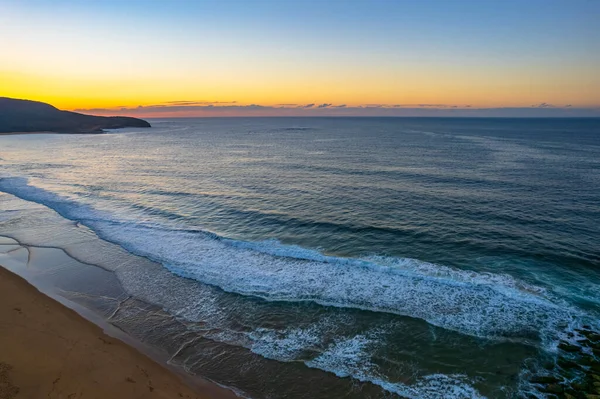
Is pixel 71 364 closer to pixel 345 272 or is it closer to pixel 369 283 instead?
pixel 345 272

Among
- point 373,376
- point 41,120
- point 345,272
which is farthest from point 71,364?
point 41,120

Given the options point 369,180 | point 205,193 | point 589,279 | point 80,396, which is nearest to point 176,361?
point 80,396

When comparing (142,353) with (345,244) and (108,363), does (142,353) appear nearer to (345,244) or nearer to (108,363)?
(108,363)

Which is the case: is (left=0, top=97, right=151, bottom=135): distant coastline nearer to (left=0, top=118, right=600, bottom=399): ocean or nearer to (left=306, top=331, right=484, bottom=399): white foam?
(left=0, top=118, right=600, bottom=399): ocean

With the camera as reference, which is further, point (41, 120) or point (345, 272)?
point (41, 120)

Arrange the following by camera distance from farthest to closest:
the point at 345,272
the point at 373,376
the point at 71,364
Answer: the point at 345,272 → the point at 373,376 → the point at 71,364

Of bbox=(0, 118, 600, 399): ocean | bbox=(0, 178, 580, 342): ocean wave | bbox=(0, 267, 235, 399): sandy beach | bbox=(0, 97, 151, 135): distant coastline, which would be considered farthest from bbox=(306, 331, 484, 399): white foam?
bbox=(0, 97, 151, 135): distant coastline
